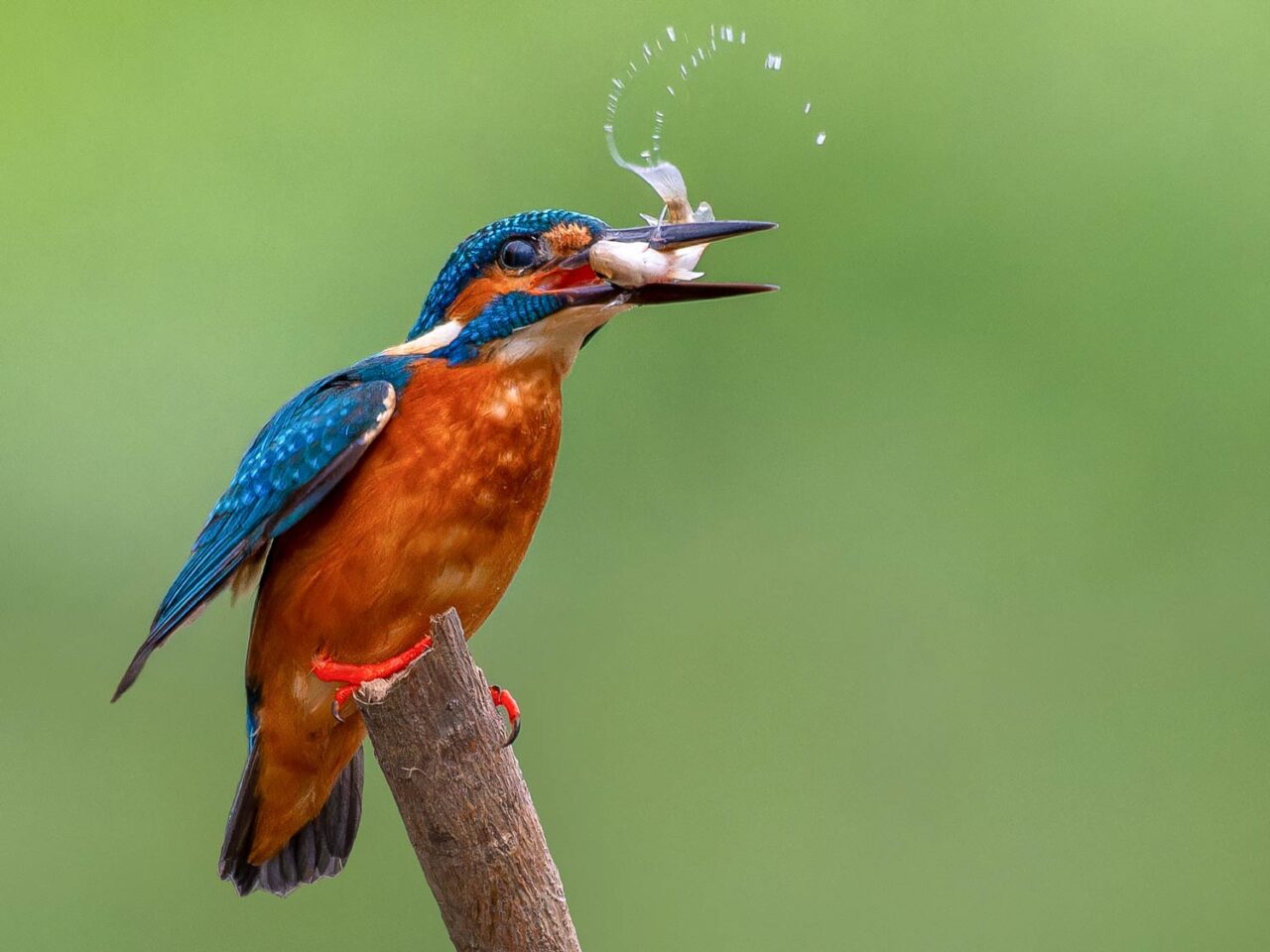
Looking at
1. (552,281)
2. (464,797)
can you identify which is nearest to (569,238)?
(552,281)

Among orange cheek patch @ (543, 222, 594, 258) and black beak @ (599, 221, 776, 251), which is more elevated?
orange cheek patch @ (543, 222, 594, 258)

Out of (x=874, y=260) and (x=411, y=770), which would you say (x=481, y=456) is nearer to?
(x=411, y=770)

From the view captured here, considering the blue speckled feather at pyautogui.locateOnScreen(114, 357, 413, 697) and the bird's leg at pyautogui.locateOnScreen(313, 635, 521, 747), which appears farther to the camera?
the blue speckled feather at pyautogui.locateOnScreen(114, 357, 413, 697)

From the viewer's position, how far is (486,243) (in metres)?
2.46

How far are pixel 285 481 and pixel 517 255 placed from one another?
0.46 metres

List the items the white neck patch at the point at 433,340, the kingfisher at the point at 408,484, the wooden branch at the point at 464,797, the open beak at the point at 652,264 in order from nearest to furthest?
the wooden branch at the point at 464,797, the open beak at the point at 652,264, the kingfisher at the point at 408,484, the white neck patch at the point at 433,340

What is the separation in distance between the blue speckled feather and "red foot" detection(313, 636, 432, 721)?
7.5 inches

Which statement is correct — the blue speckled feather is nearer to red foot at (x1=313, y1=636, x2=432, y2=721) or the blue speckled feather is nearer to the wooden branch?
red foot at (x1=313, y1=636, x2=432, y2=721)

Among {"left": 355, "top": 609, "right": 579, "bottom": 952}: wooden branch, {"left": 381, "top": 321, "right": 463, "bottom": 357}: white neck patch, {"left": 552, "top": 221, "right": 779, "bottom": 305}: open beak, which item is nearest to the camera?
{"left": 355, "top": 609, "right": 579, "bottom": 952}: wooden branch

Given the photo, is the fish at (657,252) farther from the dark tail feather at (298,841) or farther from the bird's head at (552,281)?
the dark tail feather at (298,841)

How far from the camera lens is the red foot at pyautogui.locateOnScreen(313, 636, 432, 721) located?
2.26 meters

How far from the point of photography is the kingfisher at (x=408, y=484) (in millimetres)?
2352

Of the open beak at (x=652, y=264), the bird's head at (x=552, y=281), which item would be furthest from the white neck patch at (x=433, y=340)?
the open beak at (x=652, y=264)

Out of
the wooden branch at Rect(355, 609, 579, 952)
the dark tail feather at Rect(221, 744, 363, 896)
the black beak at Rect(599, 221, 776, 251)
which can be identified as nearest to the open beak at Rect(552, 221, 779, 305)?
the black beak at Rect(599, 221, 776, 251)
